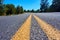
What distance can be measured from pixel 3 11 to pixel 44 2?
125 feet

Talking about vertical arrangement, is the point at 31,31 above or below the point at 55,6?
above

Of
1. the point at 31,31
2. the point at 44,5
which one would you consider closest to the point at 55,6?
the point at 44,5

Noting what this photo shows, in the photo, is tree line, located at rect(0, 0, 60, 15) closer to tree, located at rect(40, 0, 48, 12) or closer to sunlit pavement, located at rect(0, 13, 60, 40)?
tree, located at rect(40, 0, 48, 12)

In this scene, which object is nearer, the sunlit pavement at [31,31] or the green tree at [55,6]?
the sunlit pavement at [31,31]

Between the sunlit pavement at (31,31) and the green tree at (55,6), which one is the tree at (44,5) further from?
the sunlit pavement at (31,31)

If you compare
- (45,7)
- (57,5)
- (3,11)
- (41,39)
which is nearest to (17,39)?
(41,39)

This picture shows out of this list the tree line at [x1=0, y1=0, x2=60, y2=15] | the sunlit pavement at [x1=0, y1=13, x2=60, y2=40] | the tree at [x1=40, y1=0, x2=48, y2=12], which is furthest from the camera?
the tree at [x1=40, y1=0, x2=48, y2=12]

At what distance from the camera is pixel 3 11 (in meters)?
50.1

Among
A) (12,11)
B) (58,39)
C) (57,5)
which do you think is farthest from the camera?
(57,5)

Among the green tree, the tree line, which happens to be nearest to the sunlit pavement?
Answer: the tree line

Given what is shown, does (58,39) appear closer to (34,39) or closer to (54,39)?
(54,39)

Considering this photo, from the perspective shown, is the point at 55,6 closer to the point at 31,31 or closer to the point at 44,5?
the point at 44,5

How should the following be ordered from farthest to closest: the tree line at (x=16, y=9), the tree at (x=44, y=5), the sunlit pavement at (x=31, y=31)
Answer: the tree at (x=44, y=5) < the tree line at (x=16, y=9) < the sunlit pavement at (x=31, y=31)

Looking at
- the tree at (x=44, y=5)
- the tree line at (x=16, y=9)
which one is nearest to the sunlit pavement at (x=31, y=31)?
the tree line at (x=16, y=9)
